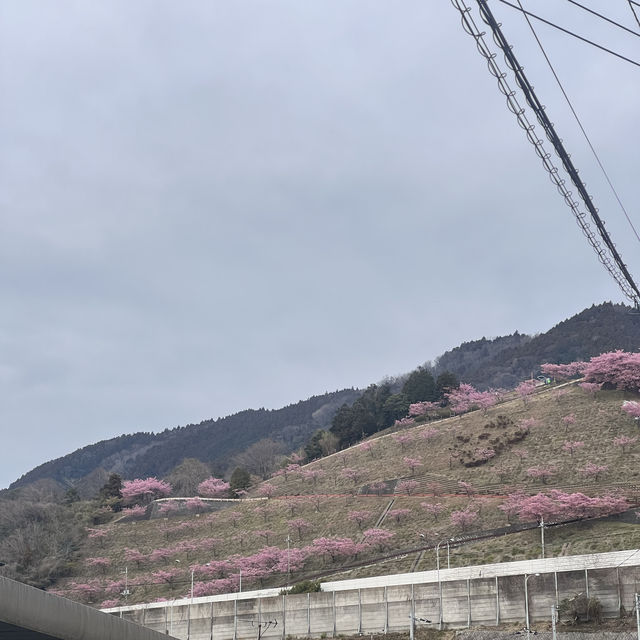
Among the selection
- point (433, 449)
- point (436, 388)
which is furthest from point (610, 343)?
point (433, 449)

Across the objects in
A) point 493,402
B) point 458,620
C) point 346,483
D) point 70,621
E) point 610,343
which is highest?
point 610,343

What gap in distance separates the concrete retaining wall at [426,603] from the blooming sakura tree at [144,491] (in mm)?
54113

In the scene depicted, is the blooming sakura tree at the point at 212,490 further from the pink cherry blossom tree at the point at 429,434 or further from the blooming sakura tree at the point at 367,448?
the pink cherry blossom tree at the point at 429,434

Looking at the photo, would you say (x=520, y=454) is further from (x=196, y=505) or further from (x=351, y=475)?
(x=196, y=505)

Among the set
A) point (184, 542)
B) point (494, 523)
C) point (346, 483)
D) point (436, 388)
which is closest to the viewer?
point (494, 523)

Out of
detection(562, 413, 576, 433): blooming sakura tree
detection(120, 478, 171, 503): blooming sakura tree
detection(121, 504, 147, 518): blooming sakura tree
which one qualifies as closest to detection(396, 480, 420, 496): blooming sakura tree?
detection(562, 413, 576, 433): blooming sakura tree

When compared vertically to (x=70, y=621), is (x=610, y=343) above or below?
above

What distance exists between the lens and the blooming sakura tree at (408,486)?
8950cm

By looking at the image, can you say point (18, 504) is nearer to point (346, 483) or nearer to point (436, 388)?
point (346, 483)

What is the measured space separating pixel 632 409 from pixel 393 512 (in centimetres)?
2634

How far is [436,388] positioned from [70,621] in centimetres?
11428

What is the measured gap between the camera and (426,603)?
160ft

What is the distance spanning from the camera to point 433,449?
332ft

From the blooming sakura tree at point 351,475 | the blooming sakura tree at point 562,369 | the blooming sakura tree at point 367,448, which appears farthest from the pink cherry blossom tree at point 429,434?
the blooming sakura tree at point 562,369
